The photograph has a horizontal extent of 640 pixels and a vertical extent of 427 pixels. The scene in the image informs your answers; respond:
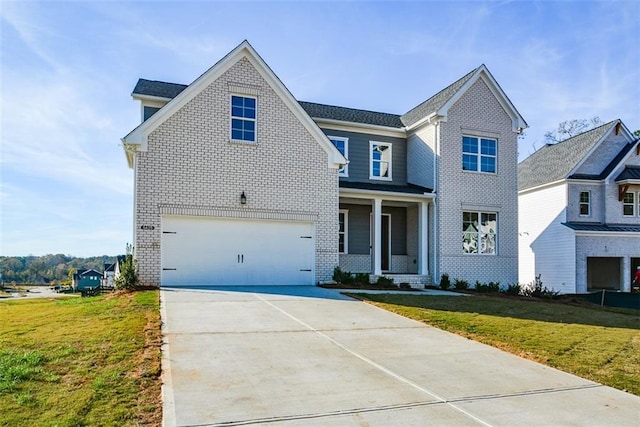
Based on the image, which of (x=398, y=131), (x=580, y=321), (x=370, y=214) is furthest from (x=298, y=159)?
(x=580, y=321)

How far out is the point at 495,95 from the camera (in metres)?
20.1

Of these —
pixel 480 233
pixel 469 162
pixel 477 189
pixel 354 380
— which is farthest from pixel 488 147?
pixel 354 380

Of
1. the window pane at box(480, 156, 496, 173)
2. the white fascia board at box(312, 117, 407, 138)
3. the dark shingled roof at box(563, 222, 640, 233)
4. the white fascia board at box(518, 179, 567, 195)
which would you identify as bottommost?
the dark shingled roof at box(563, 222, 640, 233)

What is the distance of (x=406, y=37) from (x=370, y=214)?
7.66m

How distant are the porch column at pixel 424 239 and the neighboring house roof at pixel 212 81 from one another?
432cm

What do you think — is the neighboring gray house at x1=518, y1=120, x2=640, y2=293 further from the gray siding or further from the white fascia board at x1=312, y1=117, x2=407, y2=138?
the white fascia board at x1=312, y1=117, x2=407, y2=138

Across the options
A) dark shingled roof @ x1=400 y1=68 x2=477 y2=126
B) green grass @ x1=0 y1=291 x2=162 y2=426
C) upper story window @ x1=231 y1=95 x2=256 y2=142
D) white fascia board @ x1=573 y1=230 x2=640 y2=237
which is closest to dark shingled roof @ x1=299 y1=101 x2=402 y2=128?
dark shingled roof @ x1=400 y1=68 x2=477 y2=126

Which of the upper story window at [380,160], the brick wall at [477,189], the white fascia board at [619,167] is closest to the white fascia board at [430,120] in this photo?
the brick wall at [477,189]

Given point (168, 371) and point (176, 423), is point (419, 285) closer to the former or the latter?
point (168, 371)

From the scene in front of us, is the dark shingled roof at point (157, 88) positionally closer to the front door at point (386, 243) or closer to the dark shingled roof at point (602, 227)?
the front door at point (386, 243)

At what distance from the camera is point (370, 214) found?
65.9 ft

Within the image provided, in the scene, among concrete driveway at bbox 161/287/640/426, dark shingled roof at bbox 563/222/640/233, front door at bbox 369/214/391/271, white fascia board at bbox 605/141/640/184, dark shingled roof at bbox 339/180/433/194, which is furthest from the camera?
white fascia board at bbox 605/141/640/184

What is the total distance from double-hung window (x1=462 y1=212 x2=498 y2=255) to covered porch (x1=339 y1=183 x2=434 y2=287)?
160 centimetres

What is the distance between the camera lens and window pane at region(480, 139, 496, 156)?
19984 mm
